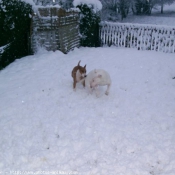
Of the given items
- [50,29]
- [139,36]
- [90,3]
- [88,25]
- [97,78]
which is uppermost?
[90,3]

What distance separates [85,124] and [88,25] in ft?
30.6

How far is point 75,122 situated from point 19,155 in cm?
143

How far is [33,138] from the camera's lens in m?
4.55

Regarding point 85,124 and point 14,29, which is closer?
point 85,124

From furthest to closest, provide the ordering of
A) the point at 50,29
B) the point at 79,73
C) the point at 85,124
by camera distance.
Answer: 1. the point at 50,29
2. the point at 79,73
3. the point at 85,124

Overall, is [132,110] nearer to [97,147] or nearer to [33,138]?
[97,147]

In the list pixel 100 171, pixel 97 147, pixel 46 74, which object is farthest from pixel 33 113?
pixel 46 74

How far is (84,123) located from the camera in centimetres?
509

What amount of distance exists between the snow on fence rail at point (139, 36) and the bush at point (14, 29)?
5310 mm

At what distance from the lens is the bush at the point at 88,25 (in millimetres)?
13180

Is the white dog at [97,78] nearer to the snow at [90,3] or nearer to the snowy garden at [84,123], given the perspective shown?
the snowy garden at [84,123]

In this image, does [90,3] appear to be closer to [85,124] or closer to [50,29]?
[50,29]

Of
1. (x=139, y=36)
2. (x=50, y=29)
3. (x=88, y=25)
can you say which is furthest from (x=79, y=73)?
(x=139, y=36)

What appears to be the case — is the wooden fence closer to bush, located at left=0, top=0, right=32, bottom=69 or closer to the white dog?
bush, located at left=0, top=0, right=32, bottom=69
